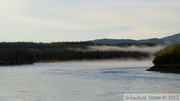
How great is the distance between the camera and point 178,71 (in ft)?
495

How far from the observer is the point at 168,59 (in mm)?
166375

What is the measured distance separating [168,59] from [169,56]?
5.15ft

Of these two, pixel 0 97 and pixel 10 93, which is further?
pixel 10 93

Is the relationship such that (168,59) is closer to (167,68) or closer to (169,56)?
(169,56)

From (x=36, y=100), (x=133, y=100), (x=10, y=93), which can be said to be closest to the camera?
(x=133, y=100)

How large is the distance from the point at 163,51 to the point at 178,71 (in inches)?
859

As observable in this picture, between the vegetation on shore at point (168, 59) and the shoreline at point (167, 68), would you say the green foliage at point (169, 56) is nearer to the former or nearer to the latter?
the vegetation on shore at point (168, 59)

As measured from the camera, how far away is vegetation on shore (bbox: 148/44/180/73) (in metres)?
161

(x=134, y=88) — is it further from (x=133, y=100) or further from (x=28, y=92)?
(x=133, y=100)

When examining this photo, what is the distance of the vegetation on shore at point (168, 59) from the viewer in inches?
6328

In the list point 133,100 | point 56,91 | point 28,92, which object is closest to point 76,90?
point 56,91

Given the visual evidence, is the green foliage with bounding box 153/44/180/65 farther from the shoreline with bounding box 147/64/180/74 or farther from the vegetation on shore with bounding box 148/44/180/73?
the shoreline with bounding box 147/64/180/74

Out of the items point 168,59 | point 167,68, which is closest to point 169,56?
point 168,59

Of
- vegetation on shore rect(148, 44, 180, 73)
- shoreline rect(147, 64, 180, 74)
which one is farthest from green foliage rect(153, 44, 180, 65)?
shoreline rect(147, 64, 180, 74)
